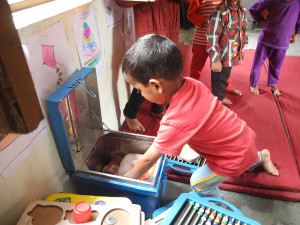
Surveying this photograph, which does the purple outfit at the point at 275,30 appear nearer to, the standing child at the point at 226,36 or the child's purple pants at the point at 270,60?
the child's purple pants at the point at 270,60

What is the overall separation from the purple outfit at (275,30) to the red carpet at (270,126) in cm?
20

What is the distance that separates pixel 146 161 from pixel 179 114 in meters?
0.24

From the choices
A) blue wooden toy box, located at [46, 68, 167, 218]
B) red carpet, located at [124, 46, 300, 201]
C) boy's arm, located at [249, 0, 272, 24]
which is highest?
boy's arm, located at [249, 0, 272, 24]

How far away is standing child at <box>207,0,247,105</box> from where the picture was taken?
152 cm

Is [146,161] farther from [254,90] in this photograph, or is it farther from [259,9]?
[259,9]

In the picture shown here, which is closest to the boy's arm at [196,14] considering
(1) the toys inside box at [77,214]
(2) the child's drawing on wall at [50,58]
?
(2) the child's drawing on wall at [50,58]

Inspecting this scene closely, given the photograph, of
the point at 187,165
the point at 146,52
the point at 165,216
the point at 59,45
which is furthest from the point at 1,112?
the point at 187,165

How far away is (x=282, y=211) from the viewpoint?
1262mm

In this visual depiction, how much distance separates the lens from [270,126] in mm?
1750

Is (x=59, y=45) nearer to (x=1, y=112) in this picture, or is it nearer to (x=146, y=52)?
(x=146, y=52)

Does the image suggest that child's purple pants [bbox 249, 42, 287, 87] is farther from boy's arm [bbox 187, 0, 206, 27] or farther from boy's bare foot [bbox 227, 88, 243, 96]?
boy's arm [bbox 187, 0, 206, 27]

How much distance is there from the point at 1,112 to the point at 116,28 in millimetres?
1307

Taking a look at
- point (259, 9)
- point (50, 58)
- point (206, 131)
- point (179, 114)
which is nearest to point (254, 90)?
point (259, 9)

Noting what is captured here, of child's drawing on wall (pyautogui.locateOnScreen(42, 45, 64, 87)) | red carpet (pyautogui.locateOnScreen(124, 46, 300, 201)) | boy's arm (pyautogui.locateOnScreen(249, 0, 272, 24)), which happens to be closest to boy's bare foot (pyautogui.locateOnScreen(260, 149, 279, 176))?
red carpet (pyautogui.locateOnScreen(124, 46, 300, 201))
